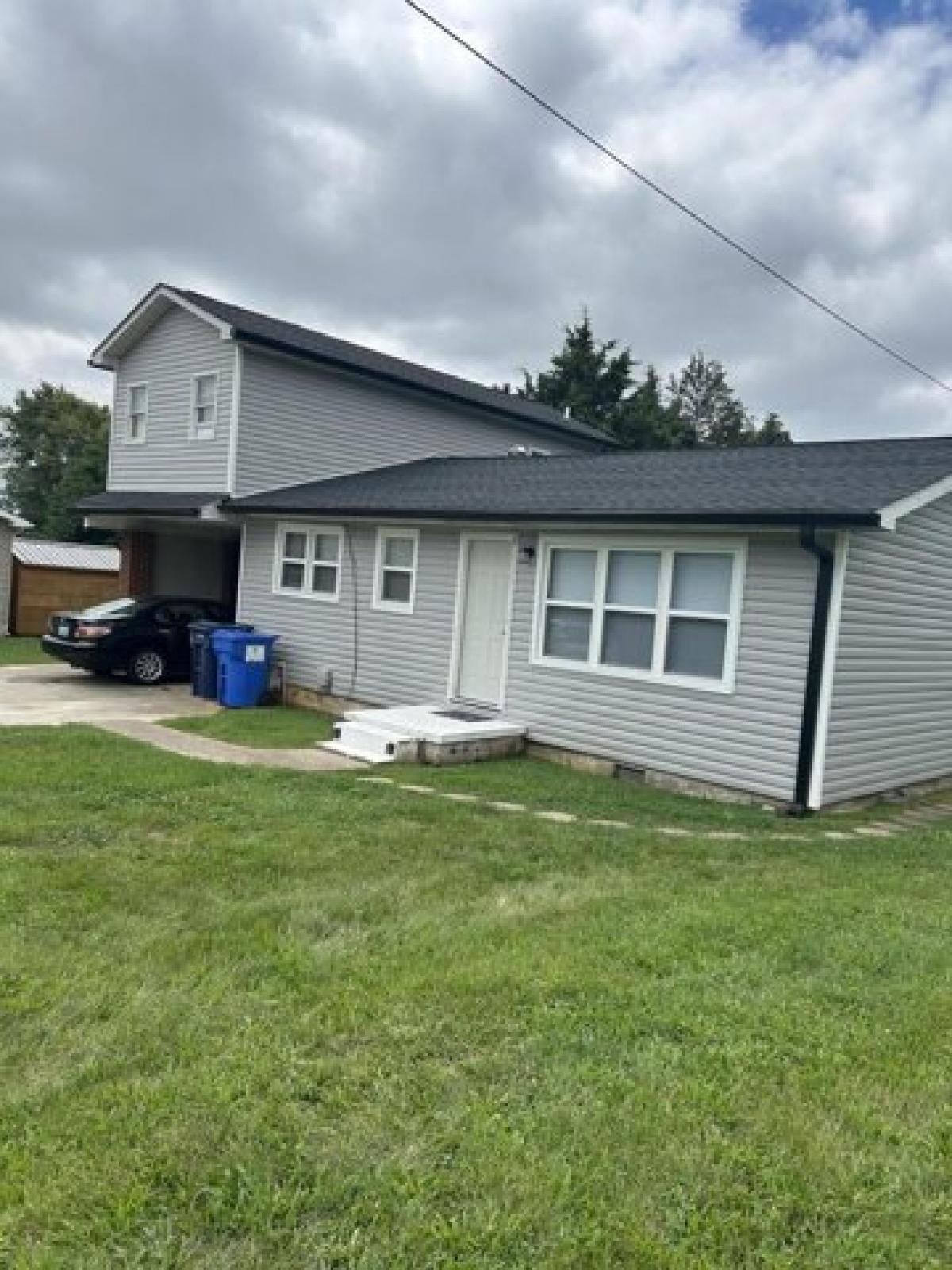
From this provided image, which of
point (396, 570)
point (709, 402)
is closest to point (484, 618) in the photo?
point (396, 570)

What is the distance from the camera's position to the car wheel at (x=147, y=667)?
560 inches

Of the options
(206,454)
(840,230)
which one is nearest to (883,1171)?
(840,230)

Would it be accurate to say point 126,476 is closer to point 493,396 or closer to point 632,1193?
point 493,396

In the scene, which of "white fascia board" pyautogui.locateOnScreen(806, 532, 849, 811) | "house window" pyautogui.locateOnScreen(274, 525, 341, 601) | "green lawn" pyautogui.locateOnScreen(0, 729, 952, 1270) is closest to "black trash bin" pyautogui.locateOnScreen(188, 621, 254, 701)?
"house window" pyautogui.locateOnScreen(274, 525, 341, 601)

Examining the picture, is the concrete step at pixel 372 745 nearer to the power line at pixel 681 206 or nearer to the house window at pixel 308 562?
the house window at pixel 308 562

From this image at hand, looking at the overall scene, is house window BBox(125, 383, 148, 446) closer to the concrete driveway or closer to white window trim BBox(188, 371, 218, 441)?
white window trim BBox(188, 371, 218, 441)

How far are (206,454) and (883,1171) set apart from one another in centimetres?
1520

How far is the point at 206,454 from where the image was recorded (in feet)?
52.0

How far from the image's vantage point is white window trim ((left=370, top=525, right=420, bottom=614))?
1200 centimetres

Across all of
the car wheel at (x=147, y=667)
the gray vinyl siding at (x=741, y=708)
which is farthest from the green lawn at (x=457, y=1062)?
the car wheel at (x=147, y=667)

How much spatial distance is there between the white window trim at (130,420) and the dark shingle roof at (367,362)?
2.23m

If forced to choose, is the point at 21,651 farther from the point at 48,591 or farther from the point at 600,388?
the point at 600,388

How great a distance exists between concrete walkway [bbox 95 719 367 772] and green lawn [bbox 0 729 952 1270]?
2.88 meters

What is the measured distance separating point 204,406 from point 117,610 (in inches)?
167
